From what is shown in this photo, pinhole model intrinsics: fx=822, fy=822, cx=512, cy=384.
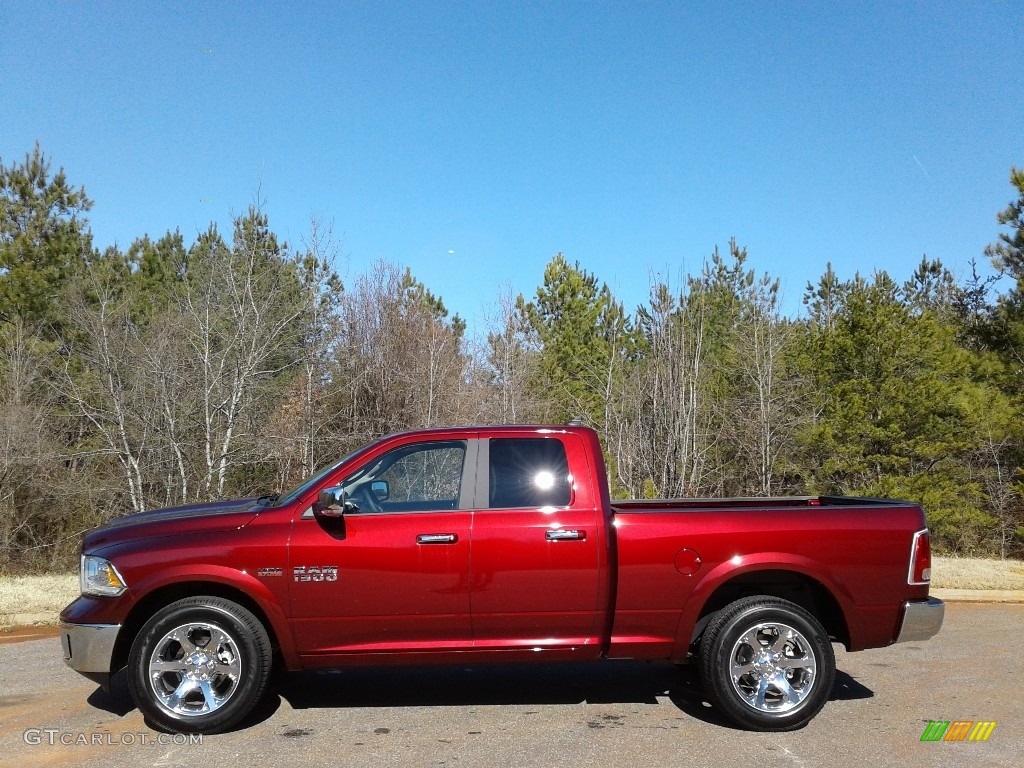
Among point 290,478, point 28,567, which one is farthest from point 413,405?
point 28,567

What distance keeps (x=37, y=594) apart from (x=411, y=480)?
7.37 m

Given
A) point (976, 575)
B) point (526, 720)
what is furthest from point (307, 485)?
point (976, 575)

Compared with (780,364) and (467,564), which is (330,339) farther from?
(467,564)

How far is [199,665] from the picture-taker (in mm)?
5062

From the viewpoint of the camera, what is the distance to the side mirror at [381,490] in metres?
5.41

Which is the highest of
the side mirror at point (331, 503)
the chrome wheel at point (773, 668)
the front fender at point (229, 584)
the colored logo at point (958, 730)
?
the side mirror at point (331, 503)

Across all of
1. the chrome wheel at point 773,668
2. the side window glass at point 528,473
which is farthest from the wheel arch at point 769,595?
the side window glass at point 528,473

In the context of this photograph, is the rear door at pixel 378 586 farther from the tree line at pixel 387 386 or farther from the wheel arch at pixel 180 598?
the tree line at pixel 387 386

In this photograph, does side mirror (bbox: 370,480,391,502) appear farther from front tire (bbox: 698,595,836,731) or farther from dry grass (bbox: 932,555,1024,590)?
dry grass (bbox: 932,555,1024,590)

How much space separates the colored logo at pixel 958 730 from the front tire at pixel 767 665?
66cm

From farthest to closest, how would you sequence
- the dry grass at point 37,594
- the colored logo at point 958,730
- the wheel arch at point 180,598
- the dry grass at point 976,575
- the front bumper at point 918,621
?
the dry grass at point 976,575, the dry grass at point 37,594, the front bumper at point 918,621, the wheel arch at point 180,598, the colored logo at point 958,730

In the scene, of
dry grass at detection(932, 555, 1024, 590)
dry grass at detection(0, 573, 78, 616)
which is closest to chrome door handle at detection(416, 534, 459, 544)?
dry grass at detection(0, 573, 78, 616)

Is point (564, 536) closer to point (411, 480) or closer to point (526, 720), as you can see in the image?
point (411, 480)

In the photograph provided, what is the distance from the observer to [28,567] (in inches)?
688
